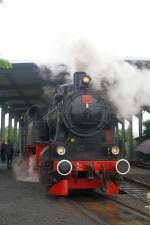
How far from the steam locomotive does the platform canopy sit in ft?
27.3

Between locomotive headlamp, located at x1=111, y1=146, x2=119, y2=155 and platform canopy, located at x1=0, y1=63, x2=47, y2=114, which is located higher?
platform canopy, located at x1=0, y1=63, x2=47, y2=114

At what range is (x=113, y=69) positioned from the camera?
12859mm

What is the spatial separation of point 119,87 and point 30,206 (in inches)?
193

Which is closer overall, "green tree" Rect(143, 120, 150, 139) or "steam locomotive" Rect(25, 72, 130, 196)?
"steam locomotive" Rect(25, 72, 130, 196)

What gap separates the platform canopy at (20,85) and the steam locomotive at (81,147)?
833 centimetres

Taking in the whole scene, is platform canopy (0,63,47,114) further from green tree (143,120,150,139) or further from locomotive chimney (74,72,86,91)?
green tree (143,120,150,139)

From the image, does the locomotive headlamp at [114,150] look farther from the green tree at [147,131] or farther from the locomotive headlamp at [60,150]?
the green tree at [147,131]

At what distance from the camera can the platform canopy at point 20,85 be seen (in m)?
19.5

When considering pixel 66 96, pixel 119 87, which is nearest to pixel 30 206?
pixel 66 96

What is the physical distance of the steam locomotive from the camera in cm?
1001

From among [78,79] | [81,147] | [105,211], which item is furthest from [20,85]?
[105,211]

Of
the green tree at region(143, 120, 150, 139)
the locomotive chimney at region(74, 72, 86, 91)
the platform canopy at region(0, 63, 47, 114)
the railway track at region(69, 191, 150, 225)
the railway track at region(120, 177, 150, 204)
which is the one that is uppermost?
the platform canopy at region(0, 63, 47, 114)

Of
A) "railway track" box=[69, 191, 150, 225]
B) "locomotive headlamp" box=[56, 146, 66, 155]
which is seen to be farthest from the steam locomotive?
"railway track" box=[69, 191, 150, 225]

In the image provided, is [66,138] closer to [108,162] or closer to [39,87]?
[108,162]
